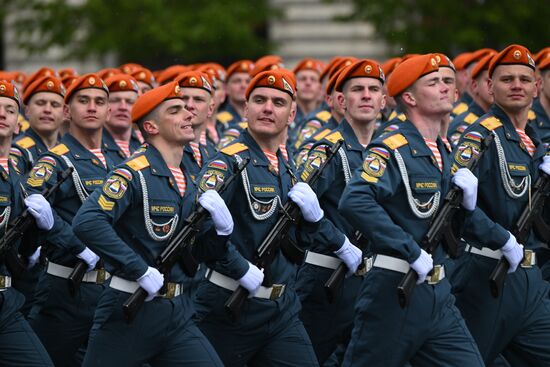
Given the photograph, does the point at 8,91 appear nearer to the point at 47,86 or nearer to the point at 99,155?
the point at 99,155

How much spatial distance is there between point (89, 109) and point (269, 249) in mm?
2327

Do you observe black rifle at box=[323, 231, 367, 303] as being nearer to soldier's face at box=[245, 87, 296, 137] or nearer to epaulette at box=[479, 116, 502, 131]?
soldier's face at box=[245, 87, 296, 137]

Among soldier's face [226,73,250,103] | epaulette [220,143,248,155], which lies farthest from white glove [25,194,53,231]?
soldier's face [226,73,250,103]

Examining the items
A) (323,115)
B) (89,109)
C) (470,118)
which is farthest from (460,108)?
(89,109)

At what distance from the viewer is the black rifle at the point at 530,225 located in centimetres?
816

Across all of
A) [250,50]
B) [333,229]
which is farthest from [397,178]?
[250,50]

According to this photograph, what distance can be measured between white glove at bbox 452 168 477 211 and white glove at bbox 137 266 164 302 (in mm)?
1682

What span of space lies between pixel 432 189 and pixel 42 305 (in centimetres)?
Answer: 273

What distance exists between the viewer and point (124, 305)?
728 cm

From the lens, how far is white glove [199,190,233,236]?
24.8 ft

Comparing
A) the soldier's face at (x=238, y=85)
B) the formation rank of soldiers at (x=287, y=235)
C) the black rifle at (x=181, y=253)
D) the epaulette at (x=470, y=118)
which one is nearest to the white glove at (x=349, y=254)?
the formation rank of soldiers at (x=287, y=235)

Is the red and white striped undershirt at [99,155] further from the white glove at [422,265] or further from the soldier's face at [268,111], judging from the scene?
the white glove at [422,265]

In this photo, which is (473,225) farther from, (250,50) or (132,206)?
(250,50)

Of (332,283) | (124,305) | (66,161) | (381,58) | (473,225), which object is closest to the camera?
(124,305)
